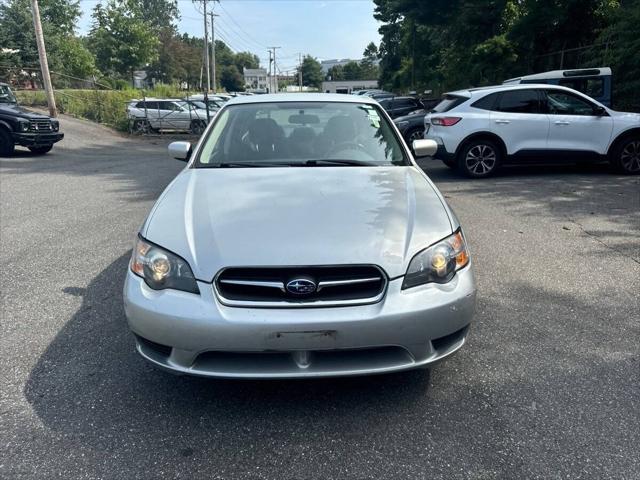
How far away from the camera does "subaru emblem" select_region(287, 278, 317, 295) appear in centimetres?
235

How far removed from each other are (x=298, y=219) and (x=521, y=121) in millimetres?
7834

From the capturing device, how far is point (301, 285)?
2355mm

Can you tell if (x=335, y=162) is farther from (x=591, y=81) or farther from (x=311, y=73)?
(x=311, y=73)

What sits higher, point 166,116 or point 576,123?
point 576,123

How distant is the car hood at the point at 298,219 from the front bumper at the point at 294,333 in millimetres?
185

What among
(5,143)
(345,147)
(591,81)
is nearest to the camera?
(345,147)

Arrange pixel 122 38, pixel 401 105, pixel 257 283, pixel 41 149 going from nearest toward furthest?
pixel 257 283, pixel 41 149, pixel 401 105, pixel 122 38

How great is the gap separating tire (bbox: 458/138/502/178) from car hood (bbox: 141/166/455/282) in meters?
6.52

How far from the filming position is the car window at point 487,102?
9305mm

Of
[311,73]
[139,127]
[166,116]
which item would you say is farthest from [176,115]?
[311,73]

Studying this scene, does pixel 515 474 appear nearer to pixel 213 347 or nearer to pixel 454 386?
pixel 454 386

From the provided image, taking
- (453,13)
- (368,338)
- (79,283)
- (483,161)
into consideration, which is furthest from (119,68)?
(368,338)

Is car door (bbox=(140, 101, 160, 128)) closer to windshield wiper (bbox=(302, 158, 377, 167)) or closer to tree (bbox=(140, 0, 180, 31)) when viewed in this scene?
windshield wiper (bbox=(302, 158, 377, 167))

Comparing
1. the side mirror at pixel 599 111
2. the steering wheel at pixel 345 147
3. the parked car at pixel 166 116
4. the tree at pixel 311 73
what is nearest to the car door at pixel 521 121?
the side mirror at pixel 599 111
